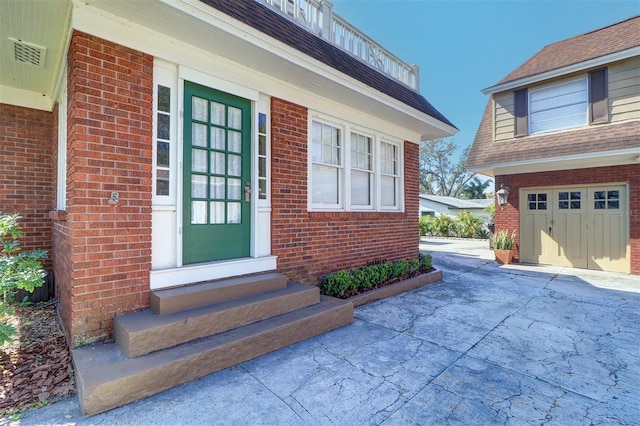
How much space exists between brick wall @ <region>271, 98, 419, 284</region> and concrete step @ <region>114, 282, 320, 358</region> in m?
0.86

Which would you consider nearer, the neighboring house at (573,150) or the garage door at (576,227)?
the neighboring house at (573,150)

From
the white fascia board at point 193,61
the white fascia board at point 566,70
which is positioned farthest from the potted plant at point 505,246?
the white fascia board at point 193,61

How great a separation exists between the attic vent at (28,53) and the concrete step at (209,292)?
10.6 feet

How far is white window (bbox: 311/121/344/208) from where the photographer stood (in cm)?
496

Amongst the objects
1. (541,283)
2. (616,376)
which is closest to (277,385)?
(616,376)

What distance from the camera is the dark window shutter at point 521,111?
27.8 feet

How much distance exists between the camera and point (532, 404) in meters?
2.29

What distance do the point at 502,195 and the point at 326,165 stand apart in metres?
6.63

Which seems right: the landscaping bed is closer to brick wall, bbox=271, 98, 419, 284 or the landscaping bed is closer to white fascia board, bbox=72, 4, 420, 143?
brick wall, bbox=271, 98, 419, 284

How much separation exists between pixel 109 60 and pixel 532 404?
479 cm

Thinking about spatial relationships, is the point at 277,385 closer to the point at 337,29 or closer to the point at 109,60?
the point at 109,60

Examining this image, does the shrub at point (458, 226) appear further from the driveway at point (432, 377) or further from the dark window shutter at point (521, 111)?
the driveway at point (432, 377)

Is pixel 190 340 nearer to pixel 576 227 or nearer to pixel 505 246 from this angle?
pixel 505 246

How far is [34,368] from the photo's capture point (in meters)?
2.66
